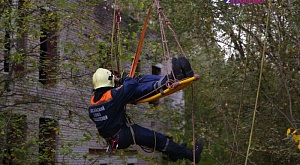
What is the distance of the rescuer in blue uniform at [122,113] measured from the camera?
523cm

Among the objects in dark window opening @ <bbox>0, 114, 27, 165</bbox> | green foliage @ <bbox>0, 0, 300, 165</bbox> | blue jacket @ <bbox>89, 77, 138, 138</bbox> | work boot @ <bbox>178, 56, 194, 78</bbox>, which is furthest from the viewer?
green foliage @ <bbox>0, 0, 300, 165</bbox>

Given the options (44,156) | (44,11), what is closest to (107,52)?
(44,11)

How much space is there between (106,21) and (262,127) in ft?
17.7

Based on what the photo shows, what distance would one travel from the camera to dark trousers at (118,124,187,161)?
218 inches

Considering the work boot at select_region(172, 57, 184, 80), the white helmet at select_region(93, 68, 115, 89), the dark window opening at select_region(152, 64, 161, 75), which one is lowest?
the white helmet at select_region(93, 68, 115, 89)

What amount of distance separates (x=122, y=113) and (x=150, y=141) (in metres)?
0.47

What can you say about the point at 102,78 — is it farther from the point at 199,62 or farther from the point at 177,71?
the point at 199,62

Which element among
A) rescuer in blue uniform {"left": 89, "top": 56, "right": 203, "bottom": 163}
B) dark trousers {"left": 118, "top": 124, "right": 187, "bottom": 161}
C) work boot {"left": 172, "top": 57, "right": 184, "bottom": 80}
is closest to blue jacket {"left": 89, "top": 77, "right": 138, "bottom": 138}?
rescuer in blue uniform {"left": 89, "top": 56, "right": 203, "bottom": 163}

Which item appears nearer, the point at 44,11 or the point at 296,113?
the point at 44,11

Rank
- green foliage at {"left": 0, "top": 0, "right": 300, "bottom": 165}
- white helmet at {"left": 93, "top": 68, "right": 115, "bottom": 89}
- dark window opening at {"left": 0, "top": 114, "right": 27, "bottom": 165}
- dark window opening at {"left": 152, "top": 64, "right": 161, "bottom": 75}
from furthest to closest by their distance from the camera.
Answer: dark window opening at {"left": 152, "top": 64, "right": 161, "bottom": 75} < green foliage at {"left": 0, "top": 0, "right": 300, "bottom": 165} < dark window opening at {"left": 0, "top": 114, "right": 27, "bottom": 165} < white helmet at {"left": 93, "top": 68, "right": 115, "bottom": 89}

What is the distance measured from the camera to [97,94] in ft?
18.1

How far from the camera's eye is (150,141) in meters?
5.60

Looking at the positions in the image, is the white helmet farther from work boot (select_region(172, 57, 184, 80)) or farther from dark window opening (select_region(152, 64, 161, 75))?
dark window opening (select_region(152, 64, 161, 75))

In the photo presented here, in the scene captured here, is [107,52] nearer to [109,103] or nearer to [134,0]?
[134,0]
